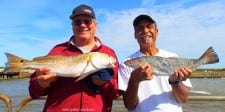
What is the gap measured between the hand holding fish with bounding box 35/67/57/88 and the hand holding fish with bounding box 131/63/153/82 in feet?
2.80

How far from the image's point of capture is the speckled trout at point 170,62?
4.43 meters

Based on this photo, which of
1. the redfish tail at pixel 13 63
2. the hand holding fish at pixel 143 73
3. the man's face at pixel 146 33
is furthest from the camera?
the man's face at pixel 146 33

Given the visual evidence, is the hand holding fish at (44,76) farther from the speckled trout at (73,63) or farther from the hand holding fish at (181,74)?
the hand holding fish at (181,74)

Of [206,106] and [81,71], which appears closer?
[81,71]

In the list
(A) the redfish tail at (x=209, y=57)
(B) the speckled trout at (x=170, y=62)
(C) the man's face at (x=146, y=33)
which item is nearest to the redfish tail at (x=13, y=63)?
(B) the speckled trout at (x=170, y=62)

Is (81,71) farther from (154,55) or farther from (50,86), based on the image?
(154,55)

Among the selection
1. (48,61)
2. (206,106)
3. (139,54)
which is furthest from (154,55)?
(206,106)

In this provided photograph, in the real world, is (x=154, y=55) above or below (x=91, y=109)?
above

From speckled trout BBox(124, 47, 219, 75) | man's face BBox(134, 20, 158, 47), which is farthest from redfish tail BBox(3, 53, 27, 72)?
man's face BBox(134, 20, 158, 47)

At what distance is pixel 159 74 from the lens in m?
4.50

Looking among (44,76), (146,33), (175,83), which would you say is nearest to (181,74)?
(175,83)

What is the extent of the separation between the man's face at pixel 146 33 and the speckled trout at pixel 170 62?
12.3 inches

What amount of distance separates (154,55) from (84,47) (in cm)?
78

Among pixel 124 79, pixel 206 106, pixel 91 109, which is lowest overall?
pixel 206 106
